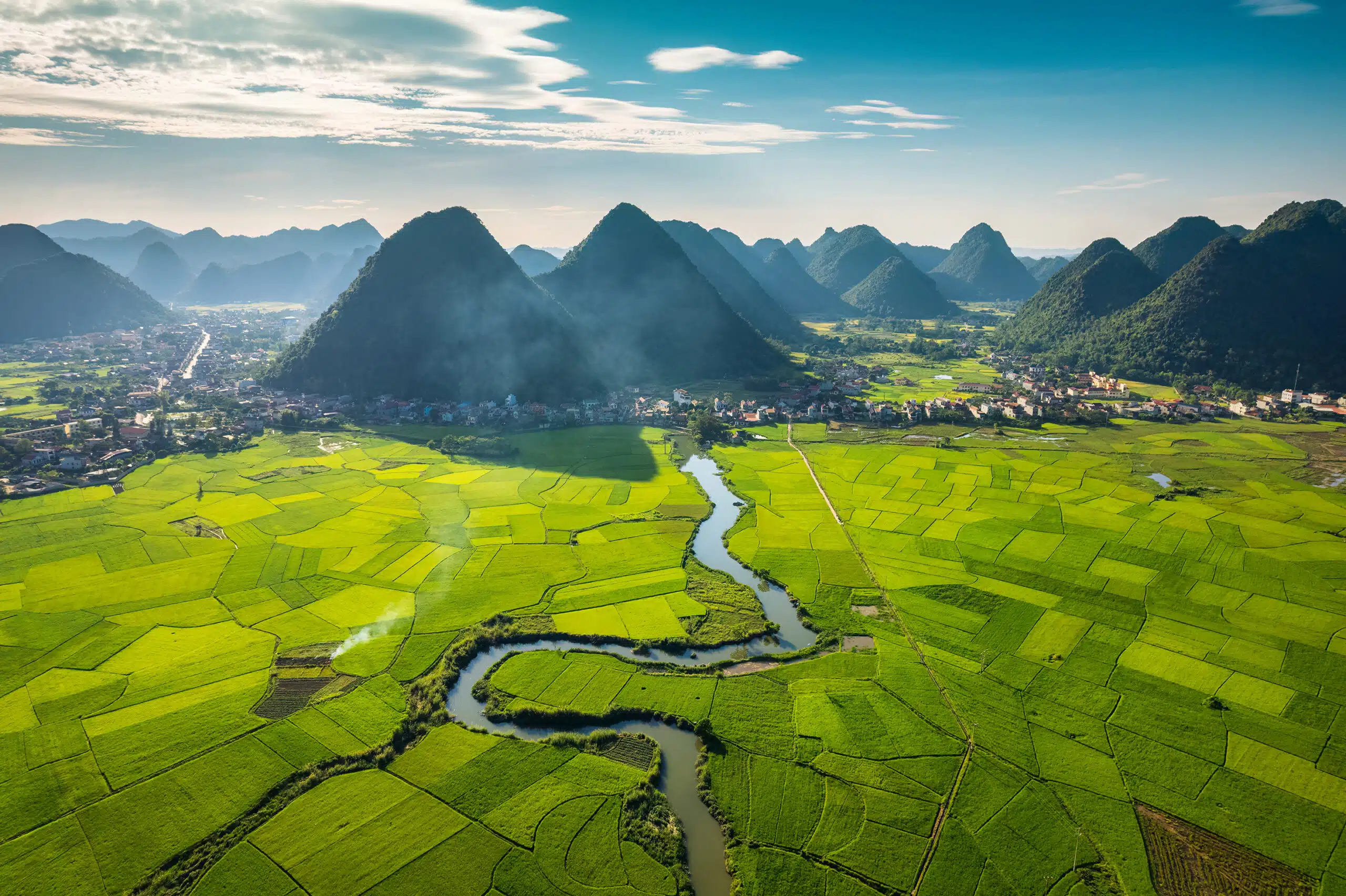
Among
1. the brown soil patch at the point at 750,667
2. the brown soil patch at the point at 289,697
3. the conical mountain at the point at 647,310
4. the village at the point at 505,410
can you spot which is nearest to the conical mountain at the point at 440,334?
the village at the point at 505,410

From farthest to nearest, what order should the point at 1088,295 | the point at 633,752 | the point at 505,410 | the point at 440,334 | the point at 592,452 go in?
the point at 1088,295 → the point at 440,334 → the point at 505,410 → the point at 592,452 → the point at 633,752

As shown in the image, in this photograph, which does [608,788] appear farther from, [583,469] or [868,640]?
[583,469]

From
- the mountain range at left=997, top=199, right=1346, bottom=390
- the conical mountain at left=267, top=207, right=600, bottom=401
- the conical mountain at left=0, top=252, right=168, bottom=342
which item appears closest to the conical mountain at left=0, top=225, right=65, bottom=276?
the conical mountain at left=0, top=252, right=168, bottom=342

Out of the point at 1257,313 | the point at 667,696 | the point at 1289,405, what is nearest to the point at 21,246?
the point at 667,696

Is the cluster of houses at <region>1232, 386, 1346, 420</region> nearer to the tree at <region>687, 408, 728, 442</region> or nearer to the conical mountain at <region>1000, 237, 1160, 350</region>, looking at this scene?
the conical mountain at <region>1000, 237, 1160, 350</region>

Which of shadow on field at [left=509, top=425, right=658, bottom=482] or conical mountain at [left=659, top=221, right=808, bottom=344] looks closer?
shadow on field at [left=509, top=425, right=658, bottom=482]

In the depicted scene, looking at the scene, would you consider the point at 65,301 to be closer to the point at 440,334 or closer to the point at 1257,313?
the point at 440,334
